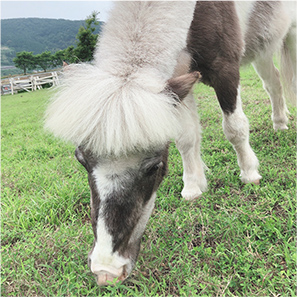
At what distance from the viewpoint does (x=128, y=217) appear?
168cm

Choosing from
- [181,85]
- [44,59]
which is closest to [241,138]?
[181,85]

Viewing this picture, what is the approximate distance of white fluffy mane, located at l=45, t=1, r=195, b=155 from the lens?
1579mm

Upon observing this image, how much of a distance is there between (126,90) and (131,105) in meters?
0.12

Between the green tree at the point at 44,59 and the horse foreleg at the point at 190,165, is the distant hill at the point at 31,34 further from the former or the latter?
the horse foreleg at the point at 190,165

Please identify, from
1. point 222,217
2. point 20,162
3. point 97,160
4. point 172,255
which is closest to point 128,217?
point 97,160

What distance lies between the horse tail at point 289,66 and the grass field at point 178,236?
89 centimetres

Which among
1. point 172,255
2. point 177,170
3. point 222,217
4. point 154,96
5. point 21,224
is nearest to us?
point 154,96

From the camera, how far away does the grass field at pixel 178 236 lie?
1781mm

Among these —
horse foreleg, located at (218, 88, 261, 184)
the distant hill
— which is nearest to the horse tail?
horse foreleg, located at (218, 88, 261, 184)

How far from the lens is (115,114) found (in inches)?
61.9

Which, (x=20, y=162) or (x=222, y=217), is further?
(x=20, y=162)

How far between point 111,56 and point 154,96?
0.52m

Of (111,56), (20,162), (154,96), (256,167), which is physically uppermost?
(111,56)

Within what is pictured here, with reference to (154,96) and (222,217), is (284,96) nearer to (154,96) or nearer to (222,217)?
(222,217)
